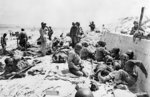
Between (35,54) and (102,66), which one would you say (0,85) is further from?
(35,54)

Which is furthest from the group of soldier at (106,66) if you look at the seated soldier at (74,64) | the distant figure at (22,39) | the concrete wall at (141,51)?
the distant figure at (22,39)

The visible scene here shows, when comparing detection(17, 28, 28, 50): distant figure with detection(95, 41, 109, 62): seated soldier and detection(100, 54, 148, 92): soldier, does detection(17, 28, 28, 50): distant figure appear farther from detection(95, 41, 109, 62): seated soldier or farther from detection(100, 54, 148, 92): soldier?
detection(100, 54, 148, 92): soldier

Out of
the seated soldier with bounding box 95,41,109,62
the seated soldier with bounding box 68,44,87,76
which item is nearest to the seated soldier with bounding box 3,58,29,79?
the seated soldier with bounding box 68,44,87,76

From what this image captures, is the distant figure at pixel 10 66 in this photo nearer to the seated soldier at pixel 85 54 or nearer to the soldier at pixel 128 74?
the seated soldier at pixel 85 54

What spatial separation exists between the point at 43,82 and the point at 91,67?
9.68 feet

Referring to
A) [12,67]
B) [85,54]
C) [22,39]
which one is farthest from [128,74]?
[22,39]

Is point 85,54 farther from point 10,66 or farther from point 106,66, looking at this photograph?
point 10,66

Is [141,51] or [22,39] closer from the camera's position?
[141,51]

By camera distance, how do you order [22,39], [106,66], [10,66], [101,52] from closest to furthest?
[106,66], [10,66], [101,52], [22,39]

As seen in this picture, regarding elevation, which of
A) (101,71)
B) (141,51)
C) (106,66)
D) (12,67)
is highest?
(141,51)

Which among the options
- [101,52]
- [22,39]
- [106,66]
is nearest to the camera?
[106,66]

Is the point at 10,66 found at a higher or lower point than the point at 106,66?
lower

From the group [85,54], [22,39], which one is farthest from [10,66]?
[22,39]

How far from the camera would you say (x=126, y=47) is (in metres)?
10.2
